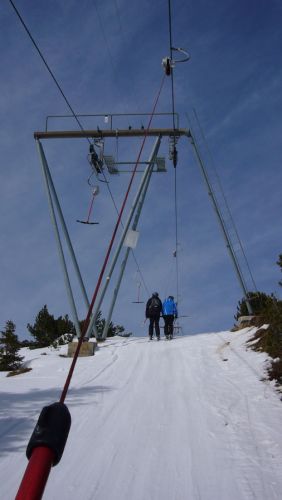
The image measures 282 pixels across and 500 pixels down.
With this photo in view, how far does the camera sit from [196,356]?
32.9 feet

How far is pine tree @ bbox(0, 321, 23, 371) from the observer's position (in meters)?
11.8

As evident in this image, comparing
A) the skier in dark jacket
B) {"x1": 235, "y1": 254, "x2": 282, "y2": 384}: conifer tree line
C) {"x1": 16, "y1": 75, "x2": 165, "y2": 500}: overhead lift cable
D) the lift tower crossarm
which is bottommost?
{"x1": 16, "y1": 75, "x2": 165, "y2": 500}: overhead lift cable

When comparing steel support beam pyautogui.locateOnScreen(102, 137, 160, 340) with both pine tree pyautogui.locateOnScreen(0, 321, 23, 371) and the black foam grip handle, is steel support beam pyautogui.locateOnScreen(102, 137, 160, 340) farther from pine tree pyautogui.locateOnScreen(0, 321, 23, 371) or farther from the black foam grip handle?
the black foam grip handle

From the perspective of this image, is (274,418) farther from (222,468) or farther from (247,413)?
(222,468)

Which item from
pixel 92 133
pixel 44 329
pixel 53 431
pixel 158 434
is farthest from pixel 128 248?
pixel 53 431

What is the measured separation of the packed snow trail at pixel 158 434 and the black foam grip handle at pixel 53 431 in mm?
2023

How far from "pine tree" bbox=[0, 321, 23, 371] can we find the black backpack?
5.43 metres

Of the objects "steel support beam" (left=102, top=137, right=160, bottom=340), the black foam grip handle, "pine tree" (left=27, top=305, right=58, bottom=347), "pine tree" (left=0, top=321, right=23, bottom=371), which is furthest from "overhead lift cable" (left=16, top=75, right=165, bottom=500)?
"pine tree" (left=27, top=305, right=58, bottom=347)

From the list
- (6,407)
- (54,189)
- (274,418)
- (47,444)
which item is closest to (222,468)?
(274,418)

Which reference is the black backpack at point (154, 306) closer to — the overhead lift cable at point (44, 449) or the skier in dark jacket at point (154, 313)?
the skier in dark jacket at point (154, 313)

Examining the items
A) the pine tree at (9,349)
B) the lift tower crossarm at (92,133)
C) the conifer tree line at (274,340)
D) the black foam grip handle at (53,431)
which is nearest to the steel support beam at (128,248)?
the lift tower crossarm at (92,133)

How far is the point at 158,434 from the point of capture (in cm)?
441

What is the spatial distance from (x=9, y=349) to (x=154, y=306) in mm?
6006

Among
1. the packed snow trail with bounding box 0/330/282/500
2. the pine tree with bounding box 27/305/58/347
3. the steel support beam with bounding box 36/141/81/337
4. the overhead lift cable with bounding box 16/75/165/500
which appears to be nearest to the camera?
the overhead lift cable with bounding box 16/75/165/500
